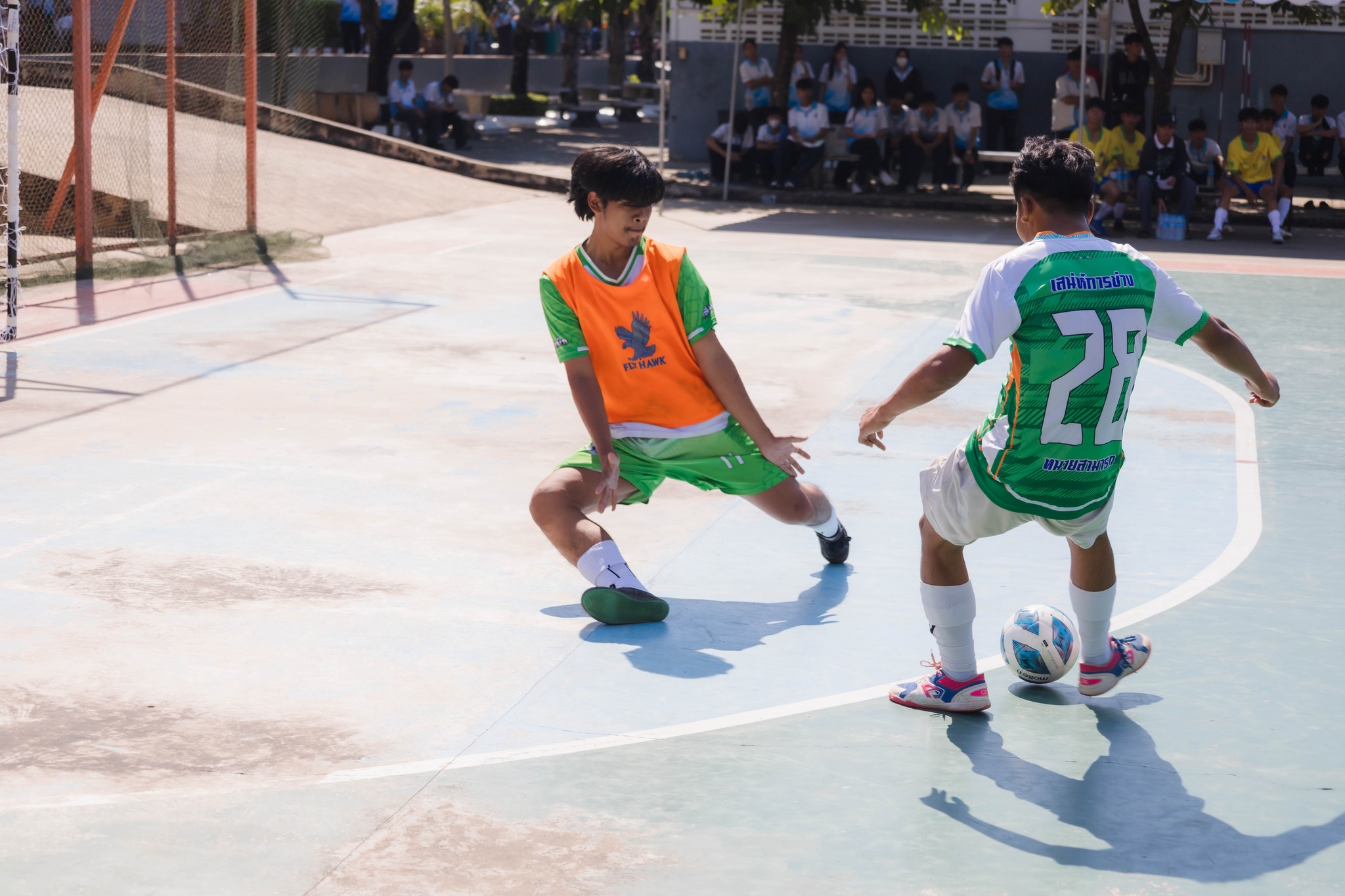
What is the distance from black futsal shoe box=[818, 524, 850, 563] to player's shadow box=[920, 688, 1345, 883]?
151 cm

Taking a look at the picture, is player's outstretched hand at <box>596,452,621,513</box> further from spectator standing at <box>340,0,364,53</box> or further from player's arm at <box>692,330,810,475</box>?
spectator standing at <box>340,0,364,53</box>

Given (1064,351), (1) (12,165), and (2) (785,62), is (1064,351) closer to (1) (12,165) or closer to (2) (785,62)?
(1) (12,165)

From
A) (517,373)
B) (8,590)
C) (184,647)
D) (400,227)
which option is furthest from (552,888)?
(400,227)

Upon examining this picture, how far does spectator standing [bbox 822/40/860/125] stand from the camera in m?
22.6

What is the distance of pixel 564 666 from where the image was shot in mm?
4754

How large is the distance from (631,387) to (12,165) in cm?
646

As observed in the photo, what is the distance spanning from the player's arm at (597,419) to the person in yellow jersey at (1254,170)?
14319mm

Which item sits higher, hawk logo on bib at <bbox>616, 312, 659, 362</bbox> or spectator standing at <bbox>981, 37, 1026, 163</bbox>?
spectator standing at <bbox>981, 37, 1026, 163</bbox>

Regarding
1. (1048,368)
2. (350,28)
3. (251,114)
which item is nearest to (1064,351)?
(1048,368)

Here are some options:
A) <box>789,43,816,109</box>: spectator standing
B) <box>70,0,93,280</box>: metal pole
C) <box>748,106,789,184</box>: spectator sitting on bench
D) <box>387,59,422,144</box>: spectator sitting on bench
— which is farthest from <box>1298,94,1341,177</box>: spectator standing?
<box>70,0,93,280</box>: metal pole

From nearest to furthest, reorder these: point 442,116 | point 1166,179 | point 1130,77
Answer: point 1166,179, point 1130,77, point 442,116

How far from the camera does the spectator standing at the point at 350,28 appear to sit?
97.9ft

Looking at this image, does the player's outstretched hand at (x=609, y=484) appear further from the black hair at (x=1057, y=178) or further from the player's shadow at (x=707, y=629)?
the black hair at (x=1057, y=178)

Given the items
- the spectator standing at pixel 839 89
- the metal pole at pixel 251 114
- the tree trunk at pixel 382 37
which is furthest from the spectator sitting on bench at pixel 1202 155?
the tree trunk at pixel 382 37
